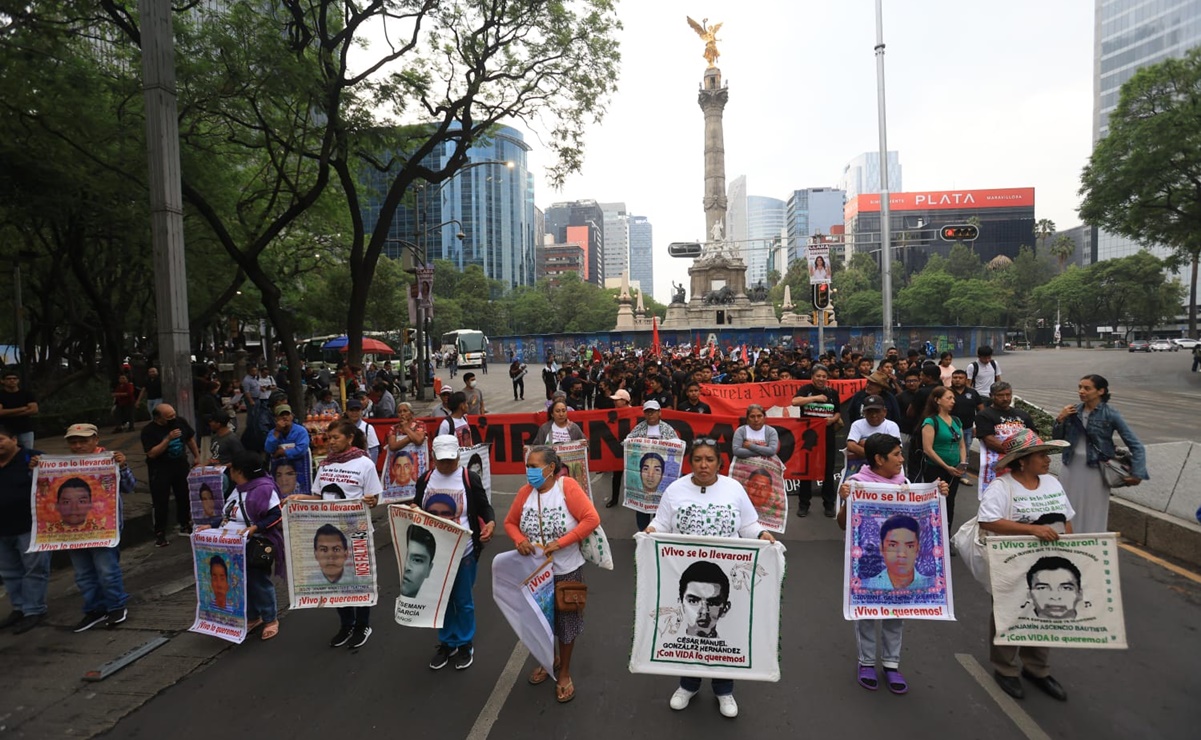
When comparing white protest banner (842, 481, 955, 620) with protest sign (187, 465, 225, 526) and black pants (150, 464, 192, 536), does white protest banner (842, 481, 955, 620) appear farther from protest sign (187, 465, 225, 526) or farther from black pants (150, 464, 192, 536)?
black pants (150, 464, 192, 536)

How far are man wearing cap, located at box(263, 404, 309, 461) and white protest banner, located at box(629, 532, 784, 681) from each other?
4766 mm

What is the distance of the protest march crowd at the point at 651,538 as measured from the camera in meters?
3.98

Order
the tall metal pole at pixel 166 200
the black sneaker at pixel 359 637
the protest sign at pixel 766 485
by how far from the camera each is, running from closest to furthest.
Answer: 1. the black sneaker at pixel 359 637
2. the protest sign at pixel 766 485
3. the tall metal pole at pixel 166 200

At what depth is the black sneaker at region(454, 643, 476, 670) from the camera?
4.66 m

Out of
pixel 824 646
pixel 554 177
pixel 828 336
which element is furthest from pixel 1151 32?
pixel 824 646

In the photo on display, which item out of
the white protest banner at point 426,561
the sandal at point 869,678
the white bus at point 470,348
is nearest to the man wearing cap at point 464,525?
the white protest banner at point 426,561

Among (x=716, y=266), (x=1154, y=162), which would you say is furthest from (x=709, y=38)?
(x=1154, y=162)

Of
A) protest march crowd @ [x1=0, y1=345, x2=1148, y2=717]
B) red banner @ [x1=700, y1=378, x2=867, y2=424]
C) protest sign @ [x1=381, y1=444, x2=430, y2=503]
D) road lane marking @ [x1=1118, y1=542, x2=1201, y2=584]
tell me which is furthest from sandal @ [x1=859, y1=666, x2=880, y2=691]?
red banner @ [x1=700, y1=378, x2=867, y2=424]

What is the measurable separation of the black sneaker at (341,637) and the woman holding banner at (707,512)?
267cm

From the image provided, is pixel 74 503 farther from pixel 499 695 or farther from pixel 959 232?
pixel 959 232

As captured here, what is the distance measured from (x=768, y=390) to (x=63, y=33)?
13420 mm

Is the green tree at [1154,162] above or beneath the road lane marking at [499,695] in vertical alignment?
above

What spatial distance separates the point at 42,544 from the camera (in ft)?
18.0

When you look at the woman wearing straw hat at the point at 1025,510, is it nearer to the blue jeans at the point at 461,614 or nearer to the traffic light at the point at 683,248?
the blue jeans at the point at 461,614
